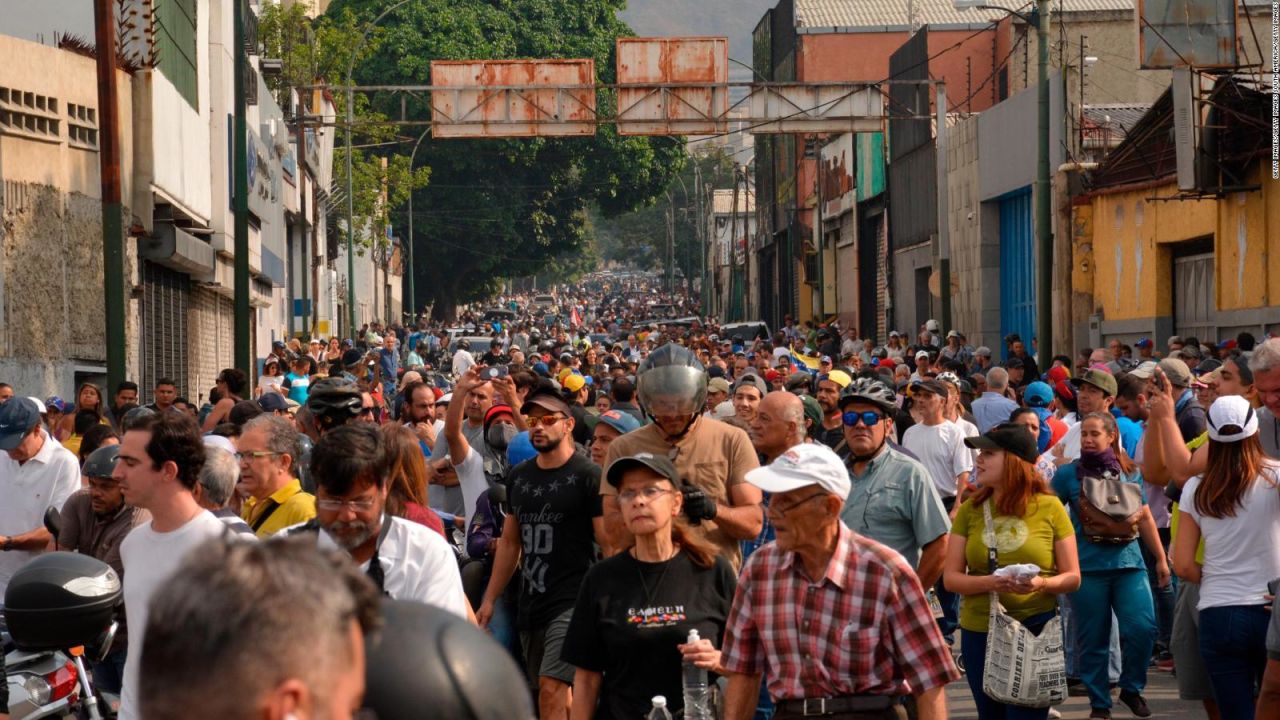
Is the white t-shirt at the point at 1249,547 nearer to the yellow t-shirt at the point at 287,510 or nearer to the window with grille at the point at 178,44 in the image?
the yellow t-shirt at the point at 287,510

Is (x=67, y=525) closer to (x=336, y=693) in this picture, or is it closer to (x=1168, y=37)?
(x=336, y=693)

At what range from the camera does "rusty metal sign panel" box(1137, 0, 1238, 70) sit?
2548 centimetres

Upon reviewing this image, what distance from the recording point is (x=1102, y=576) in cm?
993

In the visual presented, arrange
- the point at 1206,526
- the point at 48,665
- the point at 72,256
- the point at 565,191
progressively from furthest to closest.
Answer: the point at 565,191 < the point at 72,256 < the point at 1206,526 < the point at 48,665

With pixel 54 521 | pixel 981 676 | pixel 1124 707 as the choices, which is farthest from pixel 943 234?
pixel 54 521

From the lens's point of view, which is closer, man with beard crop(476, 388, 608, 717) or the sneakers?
man with beard crop(476, 388, 608, 717)

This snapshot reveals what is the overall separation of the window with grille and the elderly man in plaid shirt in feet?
63.5

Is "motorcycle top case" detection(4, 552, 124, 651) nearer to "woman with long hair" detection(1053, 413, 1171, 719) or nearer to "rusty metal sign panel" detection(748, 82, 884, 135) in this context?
"woman with long hair" detection(1053, 413, 1171, 719)

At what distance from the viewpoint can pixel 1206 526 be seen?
7875mm

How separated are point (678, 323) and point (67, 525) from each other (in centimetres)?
5322

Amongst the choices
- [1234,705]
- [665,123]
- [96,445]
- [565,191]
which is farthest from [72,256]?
[565,191]

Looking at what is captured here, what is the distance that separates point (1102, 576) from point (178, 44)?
2001 centimetres

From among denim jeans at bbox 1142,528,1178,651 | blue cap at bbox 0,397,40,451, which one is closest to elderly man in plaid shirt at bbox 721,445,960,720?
blue cap at bbox 0,397,40,451

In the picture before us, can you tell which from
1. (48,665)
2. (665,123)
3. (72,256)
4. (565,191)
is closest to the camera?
(48,665)
